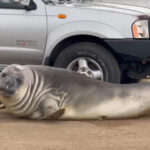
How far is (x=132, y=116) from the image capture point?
248 inches

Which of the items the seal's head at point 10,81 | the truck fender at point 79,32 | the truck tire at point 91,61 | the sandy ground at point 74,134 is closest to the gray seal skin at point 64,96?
the seal's head at point 10,81

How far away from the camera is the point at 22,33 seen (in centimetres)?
725

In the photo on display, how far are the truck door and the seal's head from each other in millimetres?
1161

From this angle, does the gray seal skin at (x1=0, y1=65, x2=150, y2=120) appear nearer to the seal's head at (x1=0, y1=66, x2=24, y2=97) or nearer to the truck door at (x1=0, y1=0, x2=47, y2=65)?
the seal's head at (x1=0, y1=66, x2=24, y2=97)

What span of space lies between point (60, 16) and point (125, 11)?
0.90 m

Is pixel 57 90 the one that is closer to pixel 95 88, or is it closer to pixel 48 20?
pixel 95 88

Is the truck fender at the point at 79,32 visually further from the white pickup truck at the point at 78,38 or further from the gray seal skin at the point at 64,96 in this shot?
the gray seal skin at the point at 64,96

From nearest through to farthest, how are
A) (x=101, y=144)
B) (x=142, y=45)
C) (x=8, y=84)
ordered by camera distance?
(x=101, y=144) → (x=8, y=84) → (x=142, y=45)

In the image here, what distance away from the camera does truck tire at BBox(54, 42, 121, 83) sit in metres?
7.09

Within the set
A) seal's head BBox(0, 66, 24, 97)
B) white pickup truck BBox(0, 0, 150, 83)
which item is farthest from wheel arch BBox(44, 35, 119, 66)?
seal's head BBox(0, 66, 24, 97)

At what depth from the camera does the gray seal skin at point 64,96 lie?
238 inches

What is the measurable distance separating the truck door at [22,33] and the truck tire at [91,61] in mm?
369

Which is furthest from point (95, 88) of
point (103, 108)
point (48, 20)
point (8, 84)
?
point (48, 20)

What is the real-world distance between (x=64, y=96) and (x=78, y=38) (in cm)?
140
